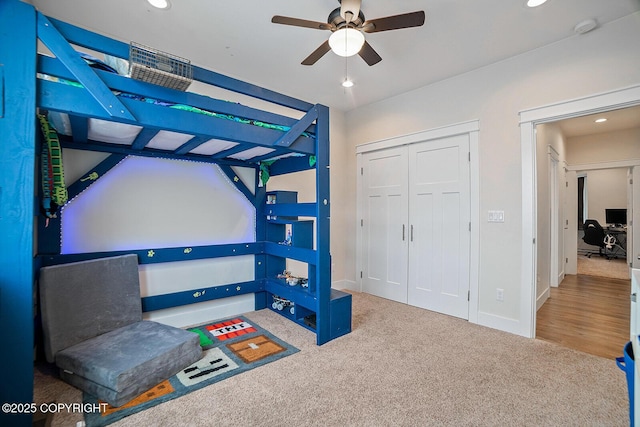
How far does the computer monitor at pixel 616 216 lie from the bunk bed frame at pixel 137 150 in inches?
340

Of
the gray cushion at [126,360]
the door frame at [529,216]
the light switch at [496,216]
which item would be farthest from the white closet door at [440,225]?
the gray cushion at [126,360]

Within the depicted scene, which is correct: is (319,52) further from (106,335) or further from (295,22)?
(106,335)

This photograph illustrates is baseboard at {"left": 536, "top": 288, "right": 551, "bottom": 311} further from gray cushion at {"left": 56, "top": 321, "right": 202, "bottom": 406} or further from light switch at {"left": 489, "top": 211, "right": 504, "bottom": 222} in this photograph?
gray cushion at {"left": 56, "top": 321, "right": 202, "bottom": 406}

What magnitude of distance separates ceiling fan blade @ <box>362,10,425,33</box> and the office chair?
327 inches

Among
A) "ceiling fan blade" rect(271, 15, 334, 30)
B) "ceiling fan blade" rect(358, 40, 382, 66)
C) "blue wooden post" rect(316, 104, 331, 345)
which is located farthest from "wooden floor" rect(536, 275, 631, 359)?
"ceiling fan blade" rect(271, 15, 334, 30)

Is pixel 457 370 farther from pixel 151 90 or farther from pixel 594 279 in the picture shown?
pixel 594 279

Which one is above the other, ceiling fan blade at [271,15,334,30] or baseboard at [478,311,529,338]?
ceiling fan blade at [271,15,334,30]

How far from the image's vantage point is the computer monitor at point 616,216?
23.7 ft

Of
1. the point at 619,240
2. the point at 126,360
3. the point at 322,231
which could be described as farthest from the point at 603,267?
the point at 126,360

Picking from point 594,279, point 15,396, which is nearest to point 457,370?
point 15,396

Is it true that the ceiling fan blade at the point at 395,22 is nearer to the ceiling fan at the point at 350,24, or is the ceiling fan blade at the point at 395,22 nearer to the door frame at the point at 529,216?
the ceiling fan at the point at 350,24

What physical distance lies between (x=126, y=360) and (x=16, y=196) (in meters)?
1.14

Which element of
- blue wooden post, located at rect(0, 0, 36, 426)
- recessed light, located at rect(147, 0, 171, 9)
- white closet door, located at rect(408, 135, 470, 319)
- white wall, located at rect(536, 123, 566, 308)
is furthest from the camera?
white wall, located at rect(536, 123, 566, 308)

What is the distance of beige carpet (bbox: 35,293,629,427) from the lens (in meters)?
1.65
